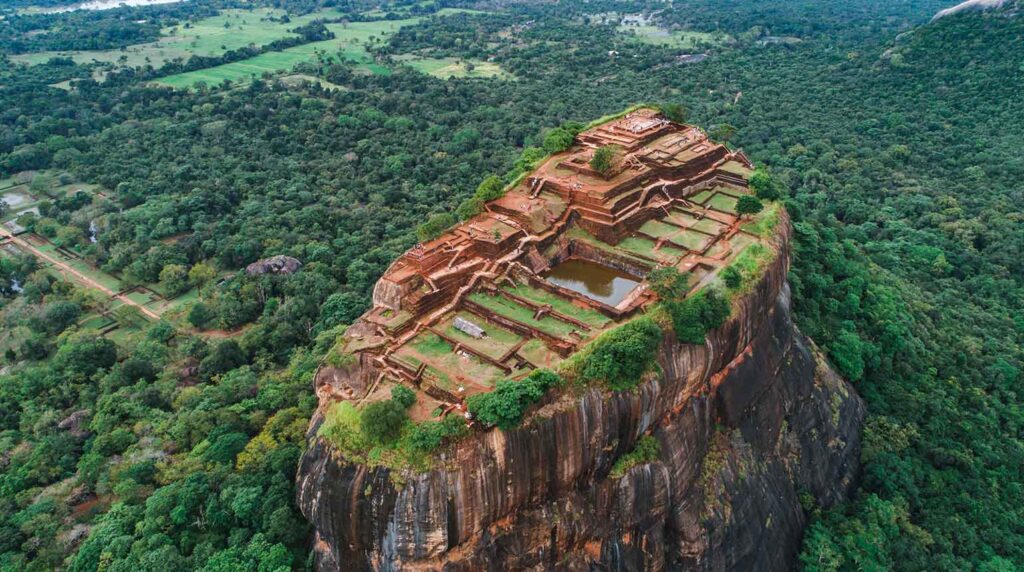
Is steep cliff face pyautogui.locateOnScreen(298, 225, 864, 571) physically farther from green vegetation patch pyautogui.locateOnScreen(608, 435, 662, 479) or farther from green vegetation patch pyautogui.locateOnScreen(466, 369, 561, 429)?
green vegetation patch pyautogui.locateOnScreen(466, 369, 561, 429)

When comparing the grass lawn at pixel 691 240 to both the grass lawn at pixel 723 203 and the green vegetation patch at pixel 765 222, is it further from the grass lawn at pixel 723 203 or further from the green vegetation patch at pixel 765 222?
the grass lawn at pixel 723 203

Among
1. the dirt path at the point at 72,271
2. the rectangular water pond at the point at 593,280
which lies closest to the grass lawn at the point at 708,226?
the rectangular water pond at the point at 593,280

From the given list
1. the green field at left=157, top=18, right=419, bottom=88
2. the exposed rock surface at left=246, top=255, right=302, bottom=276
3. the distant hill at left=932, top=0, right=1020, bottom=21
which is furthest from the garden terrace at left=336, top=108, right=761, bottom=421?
the green field at left=157, top=18, right=419, bottom=88

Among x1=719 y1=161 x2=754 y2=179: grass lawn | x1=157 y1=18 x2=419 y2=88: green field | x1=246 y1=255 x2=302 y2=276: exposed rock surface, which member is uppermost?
x1=719 y1=161 x2=754 y2=179: grass lawn

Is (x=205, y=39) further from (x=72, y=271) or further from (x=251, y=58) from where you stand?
(x=72, y=271)

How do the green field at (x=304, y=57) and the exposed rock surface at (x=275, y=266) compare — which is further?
the green field at (x=304, y=57)

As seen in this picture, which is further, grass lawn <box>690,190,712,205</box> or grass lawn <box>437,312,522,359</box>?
grass lawn <box>690,190,712,205</box>
